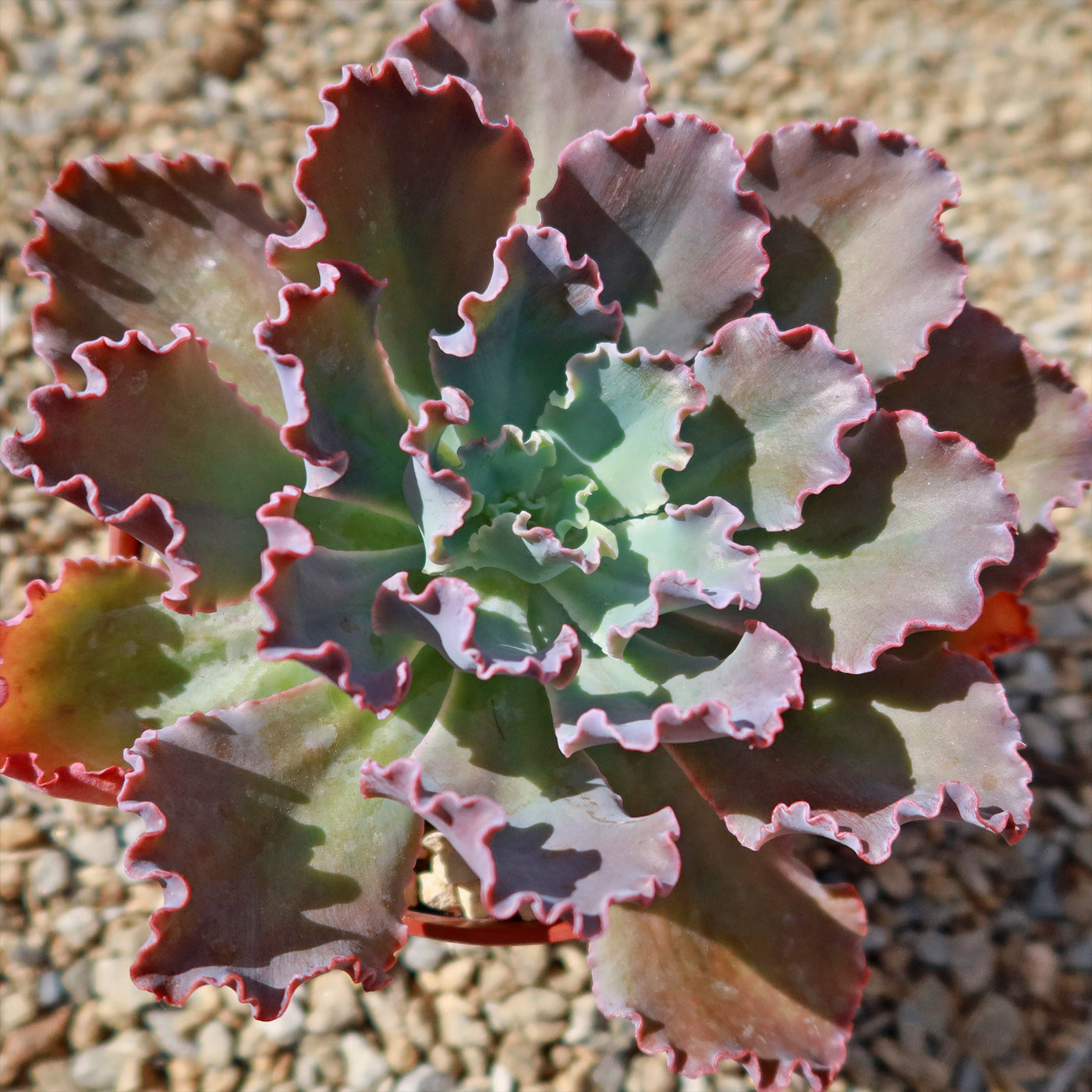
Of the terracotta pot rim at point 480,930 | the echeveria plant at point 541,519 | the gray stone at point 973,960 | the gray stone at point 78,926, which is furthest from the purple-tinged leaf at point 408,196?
the gray stone at point 973,960

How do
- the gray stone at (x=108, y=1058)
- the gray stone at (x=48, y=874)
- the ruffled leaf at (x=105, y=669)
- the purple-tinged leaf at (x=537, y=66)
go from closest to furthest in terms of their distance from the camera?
1. the ruffled leaf at (x=105, y=669)
2. the purple-tinged leaf at (x=537, y=66)
3. the gray stone at (x=108, y=1058)
4. the gray stone at (x=48, y=874)

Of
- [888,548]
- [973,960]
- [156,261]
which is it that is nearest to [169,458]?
[156,261]

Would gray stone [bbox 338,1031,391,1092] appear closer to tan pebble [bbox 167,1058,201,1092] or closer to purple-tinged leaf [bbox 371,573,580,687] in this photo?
tan pebble [bbox 167,1058,201,1092]

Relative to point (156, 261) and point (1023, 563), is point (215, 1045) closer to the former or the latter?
point (156, 261)

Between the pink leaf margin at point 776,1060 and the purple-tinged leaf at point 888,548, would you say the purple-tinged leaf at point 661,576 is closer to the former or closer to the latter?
the purple-tinged leaf at point 888,548

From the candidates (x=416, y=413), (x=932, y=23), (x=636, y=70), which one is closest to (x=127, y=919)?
(x=416, y=413)

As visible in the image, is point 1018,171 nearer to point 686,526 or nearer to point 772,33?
point 772,33
